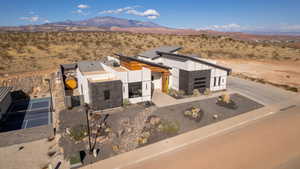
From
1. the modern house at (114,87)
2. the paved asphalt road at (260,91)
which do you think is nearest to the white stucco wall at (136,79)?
the modern house at (114,87)

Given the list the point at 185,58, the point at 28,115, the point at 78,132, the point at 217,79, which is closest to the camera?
the point at 78,132

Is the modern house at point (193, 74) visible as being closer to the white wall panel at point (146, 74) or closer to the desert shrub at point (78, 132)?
the white wall panel at point (146, 74)

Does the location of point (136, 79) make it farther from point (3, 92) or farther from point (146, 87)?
point (3, 92)

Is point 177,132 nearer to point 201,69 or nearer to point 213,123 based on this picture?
point 213,123

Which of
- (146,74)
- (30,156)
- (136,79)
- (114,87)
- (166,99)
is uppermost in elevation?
(146,74)

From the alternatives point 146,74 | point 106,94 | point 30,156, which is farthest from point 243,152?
point 30,156
